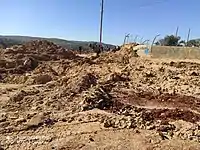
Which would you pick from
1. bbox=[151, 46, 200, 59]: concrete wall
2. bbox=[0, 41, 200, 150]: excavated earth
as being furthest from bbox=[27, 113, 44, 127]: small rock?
bbox=[151, 46, 200, 59]: concrete wall

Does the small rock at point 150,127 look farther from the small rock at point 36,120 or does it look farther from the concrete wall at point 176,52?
the concrete wall at point 176,52

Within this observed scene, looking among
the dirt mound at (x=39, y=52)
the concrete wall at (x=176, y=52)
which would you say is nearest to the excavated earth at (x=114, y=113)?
the concrete wall at (x=176, y=52)

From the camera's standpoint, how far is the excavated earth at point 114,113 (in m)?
6.12

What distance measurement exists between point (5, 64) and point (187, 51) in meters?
10.3

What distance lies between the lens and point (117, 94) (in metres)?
9.45

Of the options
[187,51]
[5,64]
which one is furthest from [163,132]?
[5,64]

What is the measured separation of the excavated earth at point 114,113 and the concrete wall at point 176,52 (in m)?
0.82

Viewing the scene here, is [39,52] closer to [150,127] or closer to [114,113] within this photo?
[114,113]

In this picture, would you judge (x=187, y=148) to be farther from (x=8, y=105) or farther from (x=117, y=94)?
(x=8, y=105)

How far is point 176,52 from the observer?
14453 millimetres

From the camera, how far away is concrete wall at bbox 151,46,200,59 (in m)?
13.7

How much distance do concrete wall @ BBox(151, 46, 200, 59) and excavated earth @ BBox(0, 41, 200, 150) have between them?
819mm

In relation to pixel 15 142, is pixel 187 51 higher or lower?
higher

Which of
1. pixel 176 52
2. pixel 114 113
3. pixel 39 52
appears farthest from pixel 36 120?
pixel 39 52
